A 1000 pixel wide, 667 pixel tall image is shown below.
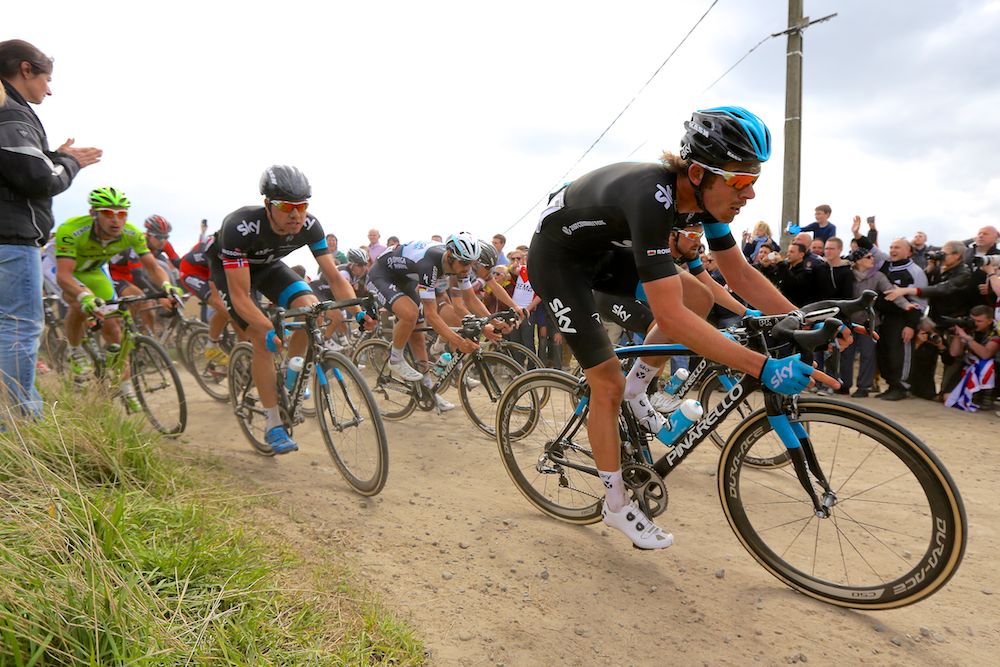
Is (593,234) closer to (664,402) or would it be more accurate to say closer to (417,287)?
(664,402)

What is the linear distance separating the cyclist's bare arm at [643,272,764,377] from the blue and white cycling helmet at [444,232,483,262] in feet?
11.4

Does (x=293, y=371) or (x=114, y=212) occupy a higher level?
(x=114, y=212)

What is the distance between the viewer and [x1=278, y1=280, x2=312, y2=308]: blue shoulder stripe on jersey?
16.9 ft

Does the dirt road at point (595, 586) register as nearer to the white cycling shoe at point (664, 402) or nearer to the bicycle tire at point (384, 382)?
the white cycling shoe at point (664, 402)

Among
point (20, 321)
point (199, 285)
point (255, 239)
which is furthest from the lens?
point (199, 285)

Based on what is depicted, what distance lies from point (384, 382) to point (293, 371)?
1902mm

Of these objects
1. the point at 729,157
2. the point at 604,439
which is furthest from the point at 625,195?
the point at 604,439

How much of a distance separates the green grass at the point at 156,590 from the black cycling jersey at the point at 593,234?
170 centimetres

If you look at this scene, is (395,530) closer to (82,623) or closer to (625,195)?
(82,623)

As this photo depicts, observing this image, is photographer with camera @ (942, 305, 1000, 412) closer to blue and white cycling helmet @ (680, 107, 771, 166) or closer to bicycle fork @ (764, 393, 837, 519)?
bicycle fork @ (764, 393, 837, 519)

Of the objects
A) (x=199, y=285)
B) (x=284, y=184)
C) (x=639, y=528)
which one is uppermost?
(x=284, y=184)

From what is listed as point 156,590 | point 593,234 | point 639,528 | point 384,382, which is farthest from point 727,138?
point 384,382

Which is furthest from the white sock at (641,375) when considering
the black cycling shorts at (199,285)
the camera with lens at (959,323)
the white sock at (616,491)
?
the black cycling shorts at (199,285)

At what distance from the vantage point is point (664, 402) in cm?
394
